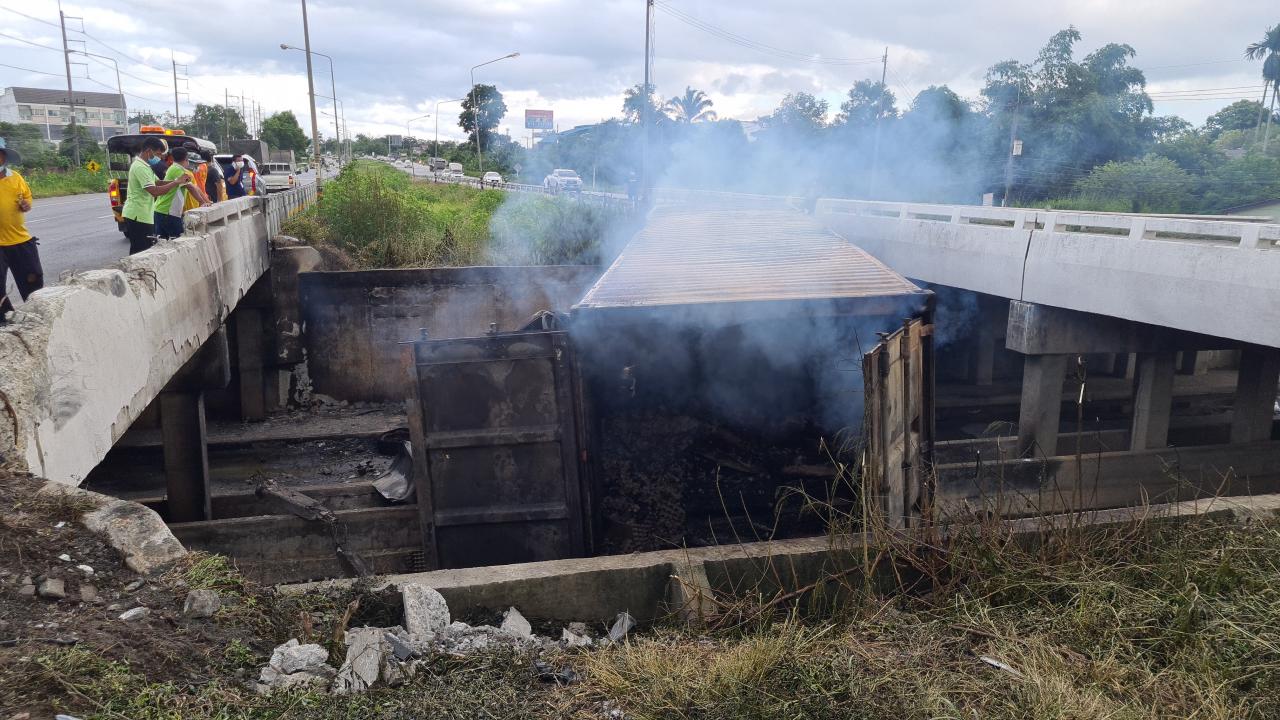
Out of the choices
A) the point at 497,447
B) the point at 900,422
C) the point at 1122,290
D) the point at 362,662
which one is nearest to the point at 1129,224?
the point at 1122,290

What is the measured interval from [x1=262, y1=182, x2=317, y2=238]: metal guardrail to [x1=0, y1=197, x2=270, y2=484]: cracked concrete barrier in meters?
5.42

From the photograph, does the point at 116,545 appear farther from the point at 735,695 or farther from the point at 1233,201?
the point at 1233,201

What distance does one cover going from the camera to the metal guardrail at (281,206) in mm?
11844

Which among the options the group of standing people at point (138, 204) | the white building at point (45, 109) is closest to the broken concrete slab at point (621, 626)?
the group of standing people at point (138, 204)

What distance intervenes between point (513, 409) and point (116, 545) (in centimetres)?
310

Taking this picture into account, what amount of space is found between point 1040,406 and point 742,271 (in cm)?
608

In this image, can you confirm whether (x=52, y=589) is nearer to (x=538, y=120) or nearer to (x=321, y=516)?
(x=321, y=516)

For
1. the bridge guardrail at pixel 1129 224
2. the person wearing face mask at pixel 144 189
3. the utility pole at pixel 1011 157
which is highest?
the utility pole at pixel 1011 157

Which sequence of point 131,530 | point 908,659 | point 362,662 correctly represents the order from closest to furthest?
point 362,662, point 131,530, point 908,659

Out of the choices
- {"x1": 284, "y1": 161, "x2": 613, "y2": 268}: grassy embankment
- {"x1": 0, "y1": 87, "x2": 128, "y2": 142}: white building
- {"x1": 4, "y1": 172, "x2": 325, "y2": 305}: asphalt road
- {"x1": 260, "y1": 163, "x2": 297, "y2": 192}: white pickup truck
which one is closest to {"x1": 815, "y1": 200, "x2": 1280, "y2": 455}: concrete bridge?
{"x1": 284, "y1": 161, "x2": 613, "y2": 268}: grassy embankment

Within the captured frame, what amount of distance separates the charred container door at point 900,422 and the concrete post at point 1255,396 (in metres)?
7.65

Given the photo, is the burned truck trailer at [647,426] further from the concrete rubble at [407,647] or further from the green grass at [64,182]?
the green grass at [64,182]

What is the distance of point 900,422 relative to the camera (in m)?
5.16

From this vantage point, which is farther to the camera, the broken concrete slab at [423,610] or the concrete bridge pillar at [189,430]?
the concrete bridge pillar at [189,430]
